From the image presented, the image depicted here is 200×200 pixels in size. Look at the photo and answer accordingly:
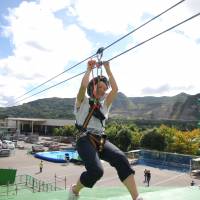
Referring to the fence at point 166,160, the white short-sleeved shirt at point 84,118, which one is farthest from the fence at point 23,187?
the fence at point 166,160

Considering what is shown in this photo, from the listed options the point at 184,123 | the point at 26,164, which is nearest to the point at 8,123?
the point at 184,123

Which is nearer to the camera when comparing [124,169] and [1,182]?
[124,169]

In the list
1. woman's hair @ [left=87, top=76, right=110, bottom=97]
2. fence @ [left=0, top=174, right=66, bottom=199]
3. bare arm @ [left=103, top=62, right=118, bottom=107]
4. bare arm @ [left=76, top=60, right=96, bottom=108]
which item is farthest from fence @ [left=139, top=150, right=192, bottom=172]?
bare arm @ [left=76, top=60, right=96, bottom=108]

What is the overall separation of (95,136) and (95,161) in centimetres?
38

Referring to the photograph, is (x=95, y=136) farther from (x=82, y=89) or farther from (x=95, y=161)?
(x=82, y=89)

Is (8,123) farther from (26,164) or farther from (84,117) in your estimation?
(84,117)

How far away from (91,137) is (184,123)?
9035cm

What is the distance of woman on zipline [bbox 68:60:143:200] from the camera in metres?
4.39

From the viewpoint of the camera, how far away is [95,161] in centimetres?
433

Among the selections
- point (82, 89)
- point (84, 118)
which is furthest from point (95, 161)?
point (82, 89)

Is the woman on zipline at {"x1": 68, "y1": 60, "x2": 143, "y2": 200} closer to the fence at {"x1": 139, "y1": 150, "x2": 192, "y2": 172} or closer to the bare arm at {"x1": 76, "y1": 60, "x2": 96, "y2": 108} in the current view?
the bare arm at {"x1": 76, "y1": 60, "x2": 96, "y2": 108}

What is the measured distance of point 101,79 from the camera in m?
4.76

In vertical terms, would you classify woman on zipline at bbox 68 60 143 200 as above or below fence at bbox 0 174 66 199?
above

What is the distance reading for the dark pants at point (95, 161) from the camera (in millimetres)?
4309
